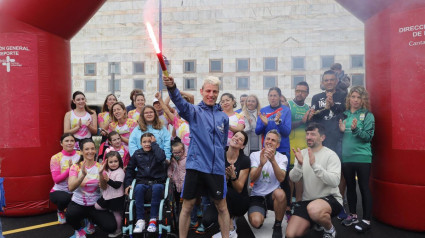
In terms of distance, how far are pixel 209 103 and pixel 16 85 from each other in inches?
123

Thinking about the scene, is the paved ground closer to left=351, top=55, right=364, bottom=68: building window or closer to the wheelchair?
the wheelchair

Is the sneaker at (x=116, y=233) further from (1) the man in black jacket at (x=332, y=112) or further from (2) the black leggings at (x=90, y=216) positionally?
(1) the man in black jacket at (x=332, y=112)

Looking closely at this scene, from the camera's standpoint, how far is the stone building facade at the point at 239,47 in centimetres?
1545

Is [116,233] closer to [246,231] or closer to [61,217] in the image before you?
[61,217]

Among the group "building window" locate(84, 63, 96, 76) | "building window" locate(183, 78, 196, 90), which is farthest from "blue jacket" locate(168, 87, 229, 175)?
"building window" locate(84, 63, 96, 76)

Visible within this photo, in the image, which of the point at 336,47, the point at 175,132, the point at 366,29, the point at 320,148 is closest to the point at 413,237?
the point at 320,148

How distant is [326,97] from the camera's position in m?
5.09

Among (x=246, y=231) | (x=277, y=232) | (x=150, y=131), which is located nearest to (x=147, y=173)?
(x=150, y=131)

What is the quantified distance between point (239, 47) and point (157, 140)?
13.1 metres

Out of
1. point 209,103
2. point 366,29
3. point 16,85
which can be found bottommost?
point 209,103

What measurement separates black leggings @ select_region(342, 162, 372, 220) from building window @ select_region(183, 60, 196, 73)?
12.6 meters

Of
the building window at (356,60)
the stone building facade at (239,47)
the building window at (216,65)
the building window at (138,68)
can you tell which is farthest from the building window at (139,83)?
the building window at (356,60)

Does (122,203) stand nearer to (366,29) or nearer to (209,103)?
(209,103)

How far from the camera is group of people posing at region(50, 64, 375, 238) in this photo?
12.1 ft
